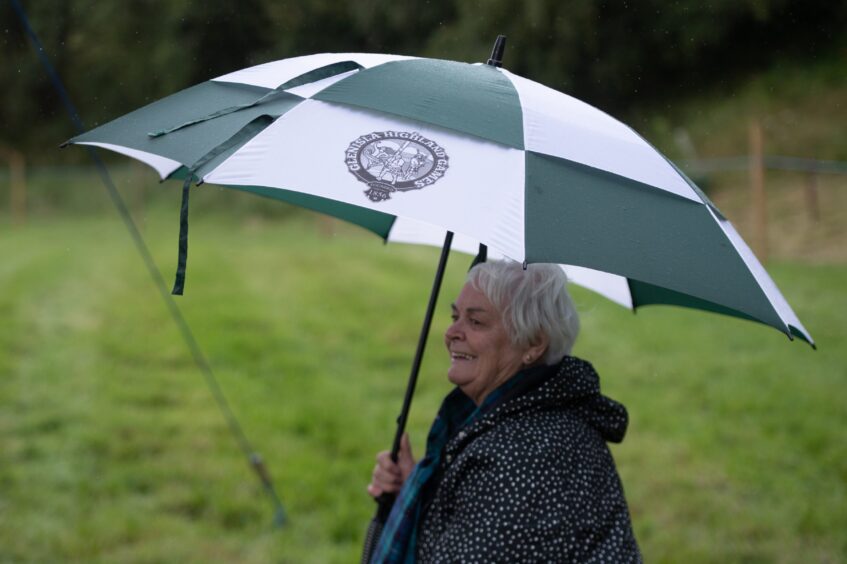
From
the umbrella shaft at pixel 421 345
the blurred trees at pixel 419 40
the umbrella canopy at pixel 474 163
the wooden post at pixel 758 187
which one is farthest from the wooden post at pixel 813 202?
the umbrella canopy at pixel 474 163

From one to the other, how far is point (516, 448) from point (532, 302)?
1.31 ft

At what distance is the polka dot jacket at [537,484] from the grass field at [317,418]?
0.42 metres

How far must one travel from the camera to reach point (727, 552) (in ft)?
13.6

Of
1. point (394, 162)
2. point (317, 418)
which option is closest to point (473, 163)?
point (394, 162)

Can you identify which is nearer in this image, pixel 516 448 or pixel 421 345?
pixel 516 448

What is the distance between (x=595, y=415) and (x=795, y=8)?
Answer: 20.3m

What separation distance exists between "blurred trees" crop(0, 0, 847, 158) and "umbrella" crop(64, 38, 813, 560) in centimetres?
1818

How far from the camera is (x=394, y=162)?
187 centimetres

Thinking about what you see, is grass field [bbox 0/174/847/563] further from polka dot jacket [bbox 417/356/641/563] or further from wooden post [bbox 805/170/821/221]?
wooden post [bbox 805/170/821/221]

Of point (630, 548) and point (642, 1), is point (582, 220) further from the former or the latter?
point (642, 1)

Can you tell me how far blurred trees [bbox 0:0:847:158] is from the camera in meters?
20.3

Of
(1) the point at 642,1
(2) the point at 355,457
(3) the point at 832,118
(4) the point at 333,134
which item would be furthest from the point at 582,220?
(1) the point at 642,1

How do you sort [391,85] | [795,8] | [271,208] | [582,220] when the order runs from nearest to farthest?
[582,220] < [391,85] < [795,8] < [271,208]

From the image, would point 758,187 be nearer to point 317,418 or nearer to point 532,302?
point 317,418
